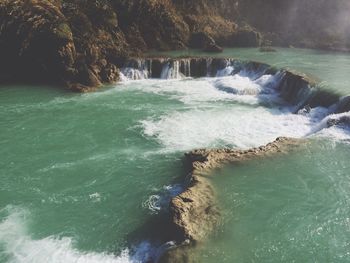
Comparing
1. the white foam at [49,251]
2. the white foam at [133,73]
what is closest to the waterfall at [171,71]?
the white foam at [133,73]

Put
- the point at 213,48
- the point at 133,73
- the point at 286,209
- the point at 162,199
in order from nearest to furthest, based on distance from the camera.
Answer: the point at 286,209, the point at 162,199, the point at 133,73, the point at 213,48

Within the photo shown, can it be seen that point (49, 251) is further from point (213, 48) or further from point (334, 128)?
point (213, 48)

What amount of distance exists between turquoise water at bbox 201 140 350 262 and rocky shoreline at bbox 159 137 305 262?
0.31 meters

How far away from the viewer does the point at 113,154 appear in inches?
659

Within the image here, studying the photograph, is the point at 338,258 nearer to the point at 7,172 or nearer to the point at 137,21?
the point at 7,172

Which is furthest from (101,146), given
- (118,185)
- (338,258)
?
(338,258)

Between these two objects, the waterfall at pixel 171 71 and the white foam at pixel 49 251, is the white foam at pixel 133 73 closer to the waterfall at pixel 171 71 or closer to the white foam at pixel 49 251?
the waterfall at pixel 171 71

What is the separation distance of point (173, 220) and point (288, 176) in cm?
488

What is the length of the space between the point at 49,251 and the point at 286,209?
682 cm

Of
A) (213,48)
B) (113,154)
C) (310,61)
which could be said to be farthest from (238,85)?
(113,154)

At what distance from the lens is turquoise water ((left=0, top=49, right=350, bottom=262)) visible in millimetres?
11344

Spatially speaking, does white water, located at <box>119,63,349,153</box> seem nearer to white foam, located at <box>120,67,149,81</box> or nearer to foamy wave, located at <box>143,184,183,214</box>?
white foam, located at <box>120,67,149,81</box>

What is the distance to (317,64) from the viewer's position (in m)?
30.0

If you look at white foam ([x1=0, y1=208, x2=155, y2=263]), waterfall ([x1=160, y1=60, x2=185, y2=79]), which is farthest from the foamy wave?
waterfall ([x1=160, y1=60, x2=185, y2=79])
